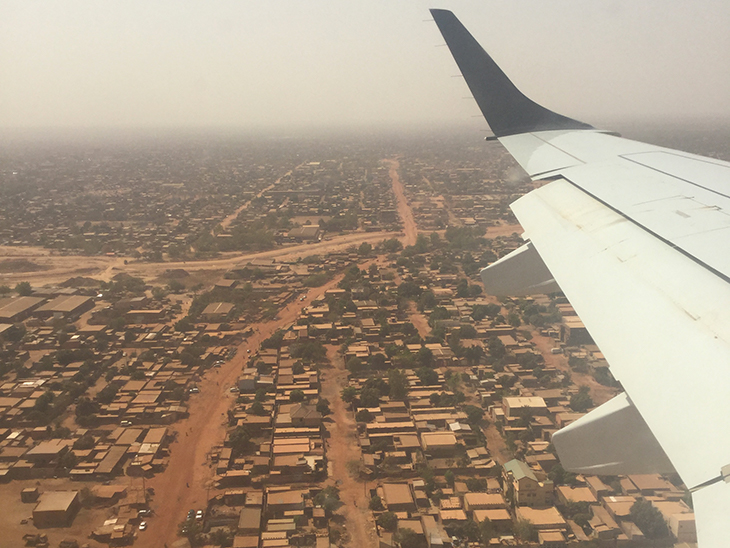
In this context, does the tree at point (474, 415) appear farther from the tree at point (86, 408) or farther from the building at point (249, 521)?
the tree at point (86, 408)

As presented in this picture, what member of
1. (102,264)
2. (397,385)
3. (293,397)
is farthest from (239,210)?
(397,385)

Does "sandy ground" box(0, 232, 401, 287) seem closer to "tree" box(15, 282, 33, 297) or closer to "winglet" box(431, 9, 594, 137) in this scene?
"tree" box(15, 282, 33, 297)

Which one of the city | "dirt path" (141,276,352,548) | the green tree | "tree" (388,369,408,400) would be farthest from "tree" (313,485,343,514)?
the green tree

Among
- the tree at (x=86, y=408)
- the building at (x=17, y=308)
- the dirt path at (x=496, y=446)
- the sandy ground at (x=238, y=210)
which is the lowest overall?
the dirt path at (x=496, y=446)

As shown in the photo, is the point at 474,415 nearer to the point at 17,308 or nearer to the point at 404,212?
the point at 17,308

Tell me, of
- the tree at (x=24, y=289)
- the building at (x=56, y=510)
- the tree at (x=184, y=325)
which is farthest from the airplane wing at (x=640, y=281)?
the tree at (x=24, y=289)

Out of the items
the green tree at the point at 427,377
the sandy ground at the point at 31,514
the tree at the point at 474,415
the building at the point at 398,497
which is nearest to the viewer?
the sandy ground at the point at 31,514
